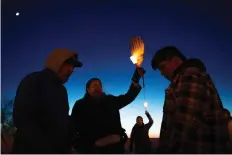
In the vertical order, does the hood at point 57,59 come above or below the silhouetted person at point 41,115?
above

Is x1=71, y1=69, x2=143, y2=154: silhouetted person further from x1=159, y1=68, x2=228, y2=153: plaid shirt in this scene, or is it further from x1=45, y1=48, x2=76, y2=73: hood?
x1=159, y1=68, x2=228, y2=153: plaid shirt

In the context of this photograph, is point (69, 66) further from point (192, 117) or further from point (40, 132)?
point (192, 117)

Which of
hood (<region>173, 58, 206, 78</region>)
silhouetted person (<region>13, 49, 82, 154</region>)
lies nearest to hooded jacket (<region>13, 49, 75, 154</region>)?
silhouetted person (<region>13, 49, 82, 154</region>)

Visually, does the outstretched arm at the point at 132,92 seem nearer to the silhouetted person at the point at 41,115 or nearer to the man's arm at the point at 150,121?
the silhouetted person at the point at 41,115

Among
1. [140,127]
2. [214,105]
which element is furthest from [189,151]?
[140,127]

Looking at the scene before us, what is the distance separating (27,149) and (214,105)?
3.87 ft

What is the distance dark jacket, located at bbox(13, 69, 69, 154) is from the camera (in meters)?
1.74

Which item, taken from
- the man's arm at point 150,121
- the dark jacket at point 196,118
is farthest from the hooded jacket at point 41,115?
the man's arm at point 150,121

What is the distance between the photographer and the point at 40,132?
1.76m

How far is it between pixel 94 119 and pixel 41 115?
0.88m

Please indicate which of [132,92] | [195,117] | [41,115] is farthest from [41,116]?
[132,92]

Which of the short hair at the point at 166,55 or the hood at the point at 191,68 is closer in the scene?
the hood at the point at 191,68

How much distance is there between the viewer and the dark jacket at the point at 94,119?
2.61 metres

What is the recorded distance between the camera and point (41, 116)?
71.7 inches
